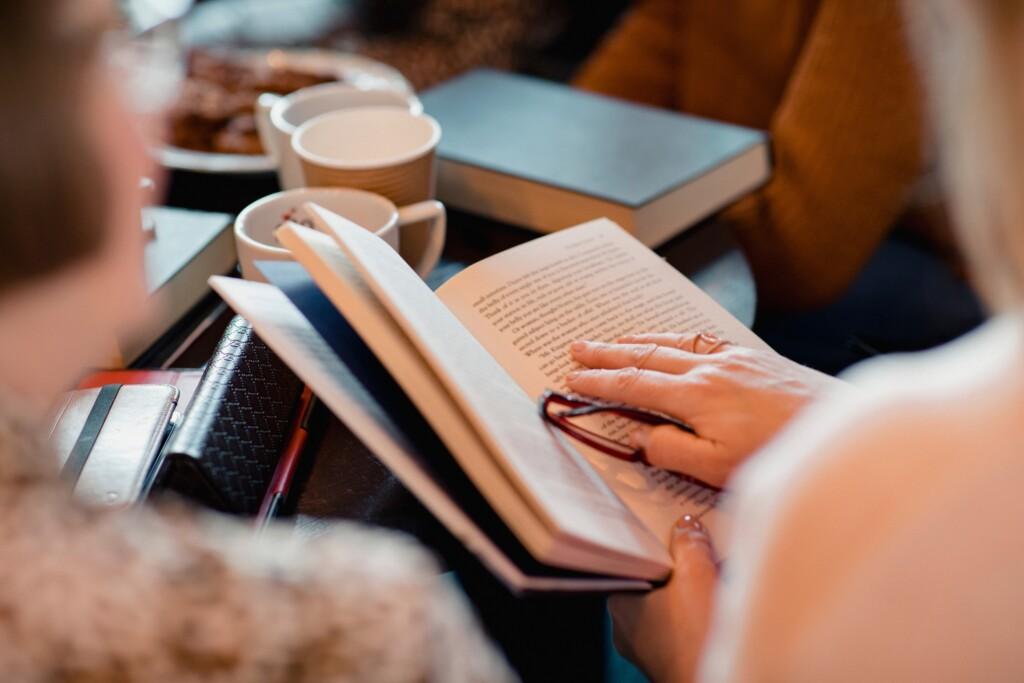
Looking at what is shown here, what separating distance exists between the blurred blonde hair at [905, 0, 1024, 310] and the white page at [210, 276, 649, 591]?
279 millimetres

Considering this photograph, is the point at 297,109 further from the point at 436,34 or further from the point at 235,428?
the point at 436,34

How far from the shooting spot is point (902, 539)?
368mm

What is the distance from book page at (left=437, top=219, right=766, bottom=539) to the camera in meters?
0.66

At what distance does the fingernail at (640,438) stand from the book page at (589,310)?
18mm

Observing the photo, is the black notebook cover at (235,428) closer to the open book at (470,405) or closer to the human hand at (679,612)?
the open book at (470,405)

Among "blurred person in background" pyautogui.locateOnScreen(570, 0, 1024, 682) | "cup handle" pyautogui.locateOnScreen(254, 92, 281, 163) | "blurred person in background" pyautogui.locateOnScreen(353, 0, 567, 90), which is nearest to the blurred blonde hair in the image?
"blurred person in background" pyautogui.locateOnScreen(570, 0, 1024, 682)

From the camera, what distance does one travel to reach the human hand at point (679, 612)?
586 millimetres

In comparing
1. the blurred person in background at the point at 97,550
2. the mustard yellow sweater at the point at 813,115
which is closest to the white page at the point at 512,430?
the blurred person in background at the point at 97,550

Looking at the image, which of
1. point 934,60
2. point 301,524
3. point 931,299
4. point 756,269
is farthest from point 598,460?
point 931,299

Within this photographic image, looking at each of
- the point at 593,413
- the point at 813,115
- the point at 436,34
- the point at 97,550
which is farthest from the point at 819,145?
the point at 436,34

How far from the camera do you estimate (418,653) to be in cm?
42

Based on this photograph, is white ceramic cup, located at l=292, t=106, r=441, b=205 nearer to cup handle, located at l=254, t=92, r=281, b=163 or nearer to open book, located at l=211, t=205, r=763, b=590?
cup handle, located at l=254, t=92, r=281, b=163

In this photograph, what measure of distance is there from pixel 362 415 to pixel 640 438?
212 mm

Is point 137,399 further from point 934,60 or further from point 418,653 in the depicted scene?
point 934,60
